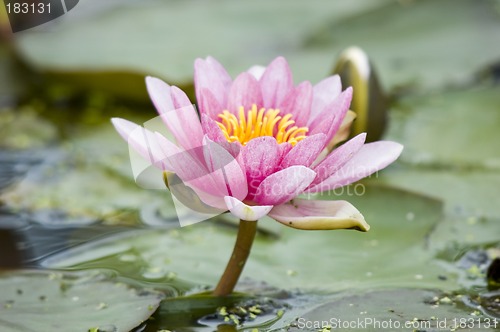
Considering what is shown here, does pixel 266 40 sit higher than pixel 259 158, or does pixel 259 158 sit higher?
pixel 266 40

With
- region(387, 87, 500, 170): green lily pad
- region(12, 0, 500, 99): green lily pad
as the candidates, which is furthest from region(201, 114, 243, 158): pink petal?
region(12, 0, 500, 99): green lily pad

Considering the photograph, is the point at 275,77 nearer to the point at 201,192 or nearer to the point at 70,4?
the point at 201,192

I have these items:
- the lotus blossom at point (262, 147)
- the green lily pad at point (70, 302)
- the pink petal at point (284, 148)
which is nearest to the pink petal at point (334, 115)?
the lotus blossom at point (262, 147)

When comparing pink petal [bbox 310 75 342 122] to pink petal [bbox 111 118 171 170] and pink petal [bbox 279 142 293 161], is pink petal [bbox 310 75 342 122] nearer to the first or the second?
pink petal [bbox 279 142 293 161]

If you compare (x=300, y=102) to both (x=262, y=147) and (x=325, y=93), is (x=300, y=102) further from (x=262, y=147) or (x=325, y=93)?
(x=262, y=147)

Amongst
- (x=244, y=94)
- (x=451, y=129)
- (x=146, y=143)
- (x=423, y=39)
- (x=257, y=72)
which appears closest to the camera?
(x=146, y=143)

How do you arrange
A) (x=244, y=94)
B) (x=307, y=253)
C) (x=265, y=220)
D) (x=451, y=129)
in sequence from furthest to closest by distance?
(x=451, y=129), (x=265, y=220), (x=307, y=253), (x=244, y=94)

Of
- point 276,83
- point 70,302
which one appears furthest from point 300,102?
point 70,302

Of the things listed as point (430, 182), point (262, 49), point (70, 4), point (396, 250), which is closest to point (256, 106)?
point (396, 250)
